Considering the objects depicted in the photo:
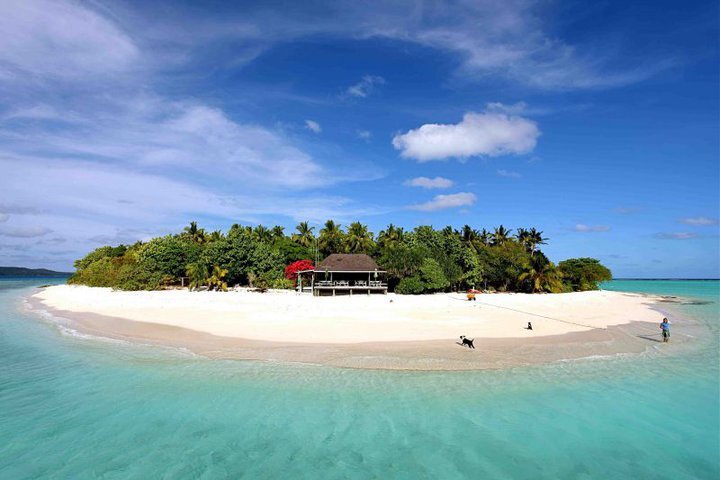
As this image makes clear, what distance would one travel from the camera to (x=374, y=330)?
20.6 meters

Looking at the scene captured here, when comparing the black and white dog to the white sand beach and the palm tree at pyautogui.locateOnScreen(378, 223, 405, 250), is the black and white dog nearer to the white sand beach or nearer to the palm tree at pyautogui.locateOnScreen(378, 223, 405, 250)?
the white sand beach

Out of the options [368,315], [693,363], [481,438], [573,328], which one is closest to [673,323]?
[573,328]

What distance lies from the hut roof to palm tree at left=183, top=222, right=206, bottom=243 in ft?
87.7

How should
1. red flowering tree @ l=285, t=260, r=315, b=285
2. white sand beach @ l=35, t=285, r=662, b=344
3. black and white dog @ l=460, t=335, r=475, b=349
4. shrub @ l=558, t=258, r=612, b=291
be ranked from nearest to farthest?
black and white dog @ l=460, t=335, r=475, b=349 → white sand beach @ l=35, t=285, r=662, b=344 → red flowering tree @ l=285, t=260, r=315, b=285 → shrub @ l=558, t=258, r=612, b=291

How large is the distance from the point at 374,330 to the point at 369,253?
3295 centimetres

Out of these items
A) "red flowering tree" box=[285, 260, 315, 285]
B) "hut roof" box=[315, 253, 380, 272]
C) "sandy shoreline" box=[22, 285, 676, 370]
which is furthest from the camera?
"red flowering tree" box=[285, 260, 315, 285]

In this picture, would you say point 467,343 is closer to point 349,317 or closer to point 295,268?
point 349,317

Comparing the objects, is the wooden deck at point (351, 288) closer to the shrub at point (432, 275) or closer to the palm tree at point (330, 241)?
the shrub at point (432, 275)

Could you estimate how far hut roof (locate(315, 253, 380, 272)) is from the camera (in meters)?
44.0

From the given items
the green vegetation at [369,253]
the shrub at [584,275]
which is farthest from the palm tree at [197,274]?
the shrub at [584,275]

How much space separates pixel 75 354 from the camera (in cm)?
1691

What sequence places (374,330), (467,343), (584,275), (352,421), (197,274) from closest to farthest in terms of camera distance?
(352,421), (467,343), (374,330), (197,274), (584,275)

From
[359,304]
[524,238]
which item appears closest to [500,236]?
[524,238]

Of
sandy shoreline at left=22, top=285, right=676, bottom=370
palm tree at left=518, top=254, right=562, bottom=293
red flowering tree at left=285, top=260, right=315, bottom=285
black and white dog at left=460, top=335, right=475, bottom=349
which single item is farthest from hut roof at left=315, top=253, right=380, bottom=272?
black and white dog at left=460, top=335, right=475, bottom=349
